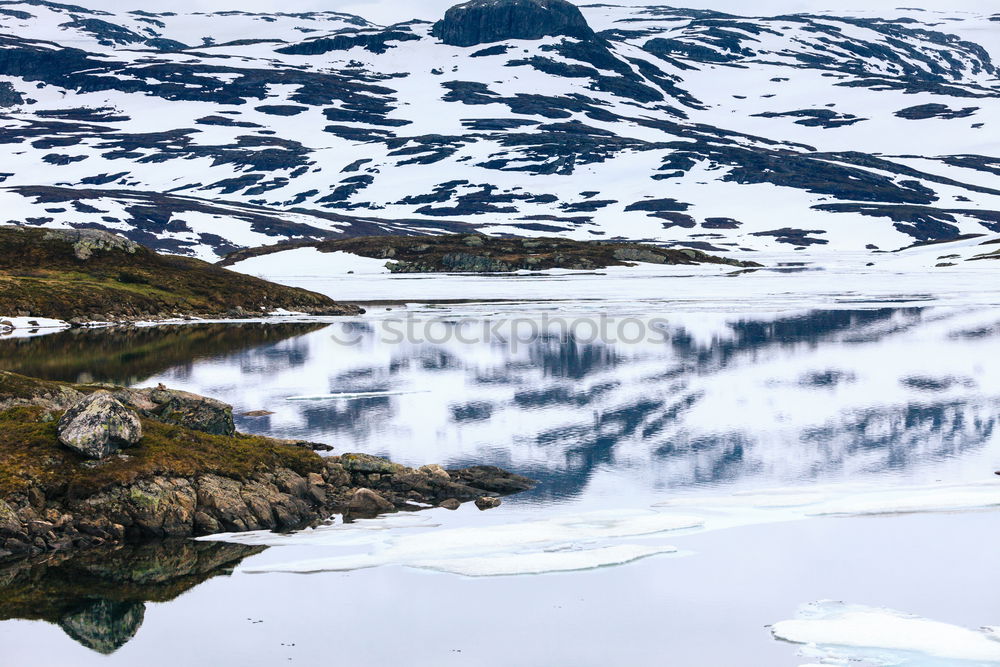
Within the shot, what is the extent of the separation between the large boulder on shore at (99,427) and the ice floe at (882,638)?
41.2ft

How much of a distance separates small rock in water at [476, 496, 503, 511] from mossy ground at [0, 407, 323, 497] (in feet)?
11.8

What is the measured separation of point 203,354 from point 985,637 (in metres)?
38.9

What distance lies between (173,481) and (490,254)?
130 meters

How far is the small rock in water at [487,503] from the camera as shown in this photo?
2188 cm

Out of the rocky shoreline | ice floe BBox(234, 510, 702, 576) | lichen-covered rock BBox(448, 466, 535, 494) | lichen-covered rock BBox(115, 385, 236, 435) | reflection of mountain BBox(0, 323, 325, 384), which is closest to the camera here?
ice floe BBox(234, 510, 702, 576)

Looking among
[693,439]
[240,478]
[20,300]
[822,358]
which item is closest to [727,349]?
[822,358]

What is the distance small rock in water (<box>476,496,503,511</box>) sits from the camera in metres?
21.9

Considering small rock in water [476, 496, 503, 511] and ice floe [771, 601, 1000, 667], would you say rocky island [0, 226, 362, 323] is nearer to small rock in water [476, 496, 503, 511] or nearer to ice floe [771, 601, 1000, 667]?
small rock in water [476, 496, 503, 511]

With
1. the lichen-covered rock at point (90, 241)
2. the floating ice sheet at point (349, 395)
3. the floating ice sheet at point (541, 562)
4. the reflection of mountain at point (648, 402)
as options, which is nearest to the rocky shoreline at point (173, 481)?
the reflection of mountain at point (648, 402)

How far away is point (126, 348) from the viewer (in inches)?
1933

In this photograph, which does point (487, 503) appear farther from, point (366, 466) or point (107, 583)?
point (107, 583)

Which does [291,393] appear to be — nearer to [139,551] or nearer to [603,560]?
[139,551]

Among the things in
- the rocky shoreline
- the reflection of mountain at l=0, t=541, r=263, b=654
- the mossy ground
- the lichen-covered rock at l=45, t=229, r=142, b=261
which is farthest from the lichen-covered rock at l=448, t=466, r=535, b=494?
the lichen-covered rock at l=45, t=229, r=142, b=261

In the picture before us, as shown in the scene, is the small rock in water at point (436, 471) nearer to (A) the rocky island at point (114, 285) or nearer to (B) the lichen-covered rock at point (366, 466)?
(B) the lichen-covered rock at point (366, 466)
